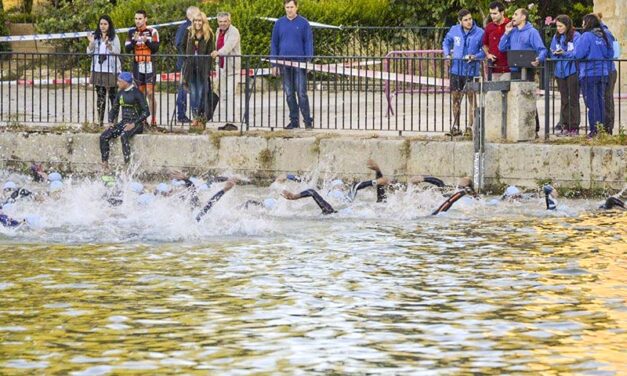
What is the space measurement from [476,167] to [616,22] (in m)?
9.17

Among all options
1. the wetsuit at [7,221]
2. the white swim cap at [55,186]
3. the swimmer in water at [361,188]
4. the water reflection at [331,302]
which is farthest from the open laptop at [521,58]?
the wetsuit at [7,221]

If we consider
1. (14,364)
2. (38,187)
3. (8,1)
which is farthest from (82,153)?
(8,1)

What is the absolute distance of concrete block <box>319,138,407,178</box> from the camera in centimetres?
2175

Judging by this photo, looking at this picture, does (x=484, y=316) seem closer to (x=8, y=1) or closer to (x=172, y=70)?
(x=172, y=70)

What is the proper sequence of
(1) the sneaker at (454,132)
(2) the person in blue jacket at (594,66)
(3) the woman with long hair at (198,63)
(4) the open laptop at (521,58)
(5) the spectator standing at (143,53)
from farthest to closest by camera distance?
(5) the spectator standing at (143,53), (3) the woman with long hair at (198,63), (1) the sneaker at (454,132), (2) the person in blue jacket at (594,66), (4) the open laptop at (521,58)

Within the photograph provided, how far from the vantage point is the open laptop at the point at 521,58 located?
2166 cm

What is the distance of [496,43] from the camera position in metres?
23.1

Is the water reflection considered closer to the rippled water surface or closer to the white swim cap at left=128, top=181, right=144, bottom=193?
the rippled water surface

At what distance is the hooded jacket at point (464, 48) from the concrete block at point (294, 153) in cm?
207

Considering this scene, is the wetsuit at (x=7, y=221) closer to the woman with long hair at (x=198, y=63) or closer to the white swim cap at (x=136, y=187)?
the white swim cap at (x=136, y=187)

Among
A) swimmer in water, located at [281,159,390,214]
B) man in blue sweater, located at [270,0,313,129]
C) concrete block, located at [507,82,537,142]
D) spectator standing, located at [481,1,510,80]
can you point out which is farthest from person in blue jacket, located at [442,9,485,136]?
swimmer in water, located at [281,159,390,214]

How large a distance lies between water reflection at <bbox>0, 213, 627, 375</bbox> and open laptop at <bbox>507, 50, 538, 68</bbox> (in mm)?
3721

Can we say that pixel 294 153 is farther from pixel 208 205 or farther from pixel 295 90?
pixel 208 205

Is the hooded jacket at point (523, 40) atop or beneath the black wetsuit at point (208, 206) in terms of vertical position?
atop
